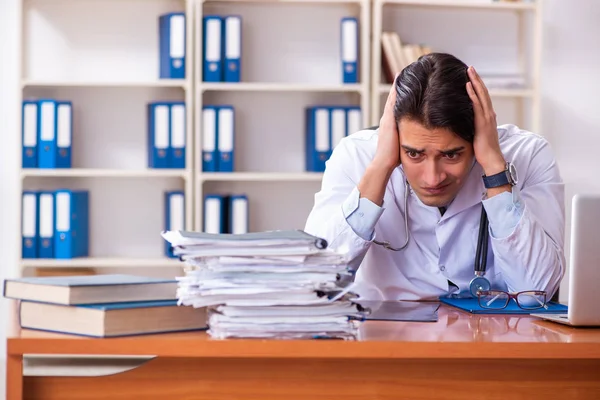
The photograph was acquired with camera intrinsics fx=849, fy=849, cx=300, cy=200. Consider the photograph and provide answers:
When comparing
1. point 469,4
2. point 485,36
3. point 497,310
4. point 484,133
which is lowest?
point 497,310

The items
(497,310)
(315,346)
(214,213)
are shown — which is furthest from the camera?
(214,213)

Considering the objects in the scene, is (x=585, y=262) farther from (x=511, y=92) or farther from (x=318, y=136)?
(x=511, y=92)

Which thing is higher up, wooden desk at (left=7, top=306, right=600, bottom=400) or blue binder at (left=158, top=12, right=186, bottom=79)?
blue binder at (left=158, top=12, right=186, bottom=79)

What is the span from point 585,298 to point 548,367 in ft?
0.57

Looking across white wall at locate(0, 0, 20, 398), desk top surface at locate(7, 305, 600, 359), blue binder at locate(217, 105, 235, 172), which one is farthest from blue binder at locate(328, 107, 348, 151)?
desk top surface at locate(7, 305, 600, 359)

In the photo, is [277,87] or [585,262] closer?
[585,262]

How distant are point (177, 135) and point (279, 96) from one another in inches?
23.2

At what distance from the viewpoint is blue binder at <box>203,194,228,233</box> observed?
3.83 m

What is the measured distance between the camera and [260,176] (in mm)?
3869

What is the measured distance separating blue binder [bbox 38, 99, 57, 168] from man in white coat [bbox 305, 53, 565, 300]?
1.99 meters

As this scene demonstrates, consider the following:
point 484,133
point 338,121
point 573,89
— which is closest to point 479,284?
point 484,133

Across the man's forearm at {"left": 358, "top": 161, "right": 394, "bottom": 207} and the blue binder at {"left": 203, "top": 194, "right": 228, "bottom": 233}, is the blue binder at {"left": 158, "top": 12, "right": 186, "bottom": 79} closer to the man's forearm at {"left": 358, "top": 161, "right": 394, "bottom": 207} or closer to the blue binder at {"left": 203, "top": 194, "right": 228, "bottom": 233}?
the blue binder at {"left": 203, "top": 194, "right": 228, "bottom": 233}

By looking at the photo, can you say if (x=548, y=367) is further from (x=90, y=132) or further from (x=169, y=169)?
(x=90, y=132)

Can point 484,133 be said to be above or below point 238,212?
above
